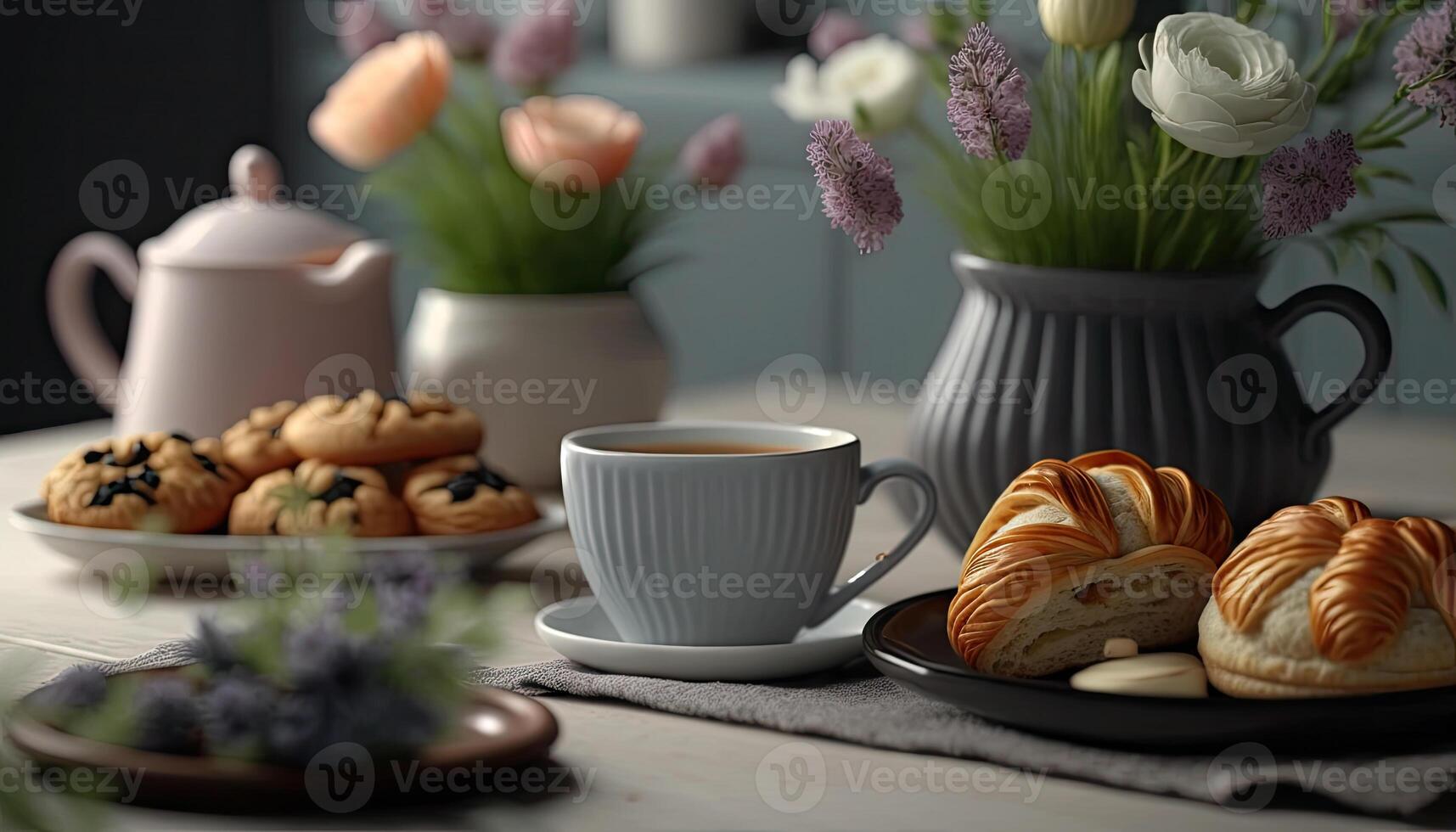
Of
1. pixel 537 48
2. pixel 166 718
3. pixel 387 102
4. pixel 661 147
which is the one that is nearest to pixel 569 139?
pixel 387 102

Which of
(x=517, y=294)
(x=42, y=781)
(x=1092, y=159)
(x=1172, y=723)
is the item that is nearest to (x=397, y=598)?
(x=42, y=781)

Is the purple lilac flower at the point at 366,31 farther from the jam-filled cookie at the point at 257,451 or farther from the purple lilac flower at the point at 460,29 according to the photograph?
the jam-filled cookie at the point at 257,451

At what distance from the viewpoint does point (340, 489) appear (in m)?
0.90

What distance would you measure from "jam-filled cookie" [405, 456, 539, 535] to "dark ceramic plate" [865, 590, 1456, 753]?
0.33 m

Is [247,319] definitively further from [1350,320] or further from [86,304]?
[1350,320]

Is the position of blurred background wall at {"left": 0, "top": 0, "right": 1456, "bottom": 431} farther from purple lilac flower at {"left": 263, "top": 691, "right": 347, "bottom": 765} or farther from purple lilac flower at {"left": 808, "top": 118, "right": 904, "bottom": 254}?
purple lilac flower at {"left": 263, "top": 691, "right": 347, "bottom": 765}

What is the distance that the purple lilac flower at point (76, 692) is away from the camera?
1.84ft

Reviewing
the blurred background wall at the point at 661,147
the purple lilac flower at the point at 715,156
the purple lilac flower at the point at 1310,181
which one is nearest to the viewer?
the purple lilac flower at the point at 1310,181

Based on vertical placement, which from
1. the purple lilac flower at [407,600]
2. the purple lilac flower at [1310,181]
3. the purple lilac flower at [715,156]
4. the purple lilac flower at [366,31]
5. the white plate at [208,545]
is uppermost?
the purple lilac flower at [366,31]

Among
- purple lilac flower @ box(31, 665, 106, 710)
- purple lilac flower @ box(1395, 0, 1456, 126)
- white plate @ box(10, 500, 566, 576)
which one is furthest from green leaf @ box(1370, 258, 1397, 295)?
purple lilac flower @ box(31, 665, 106, 710)

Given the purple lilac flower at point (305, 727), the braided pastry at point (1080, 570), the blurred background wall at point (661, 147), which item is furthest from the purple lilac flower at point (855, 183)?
the blurred background wall at point (661, 147)

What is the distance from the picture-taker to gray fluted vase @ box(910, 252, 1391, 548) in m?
0.89

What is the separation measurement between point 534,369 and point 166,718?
0.62 meters

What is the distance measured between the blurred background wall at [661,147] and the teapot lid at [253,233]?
145cm
